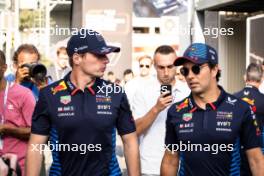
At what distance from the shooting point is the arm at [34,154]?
4.62 metres

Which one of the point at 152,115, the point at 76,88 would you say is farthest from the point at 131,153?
the point at 152,115

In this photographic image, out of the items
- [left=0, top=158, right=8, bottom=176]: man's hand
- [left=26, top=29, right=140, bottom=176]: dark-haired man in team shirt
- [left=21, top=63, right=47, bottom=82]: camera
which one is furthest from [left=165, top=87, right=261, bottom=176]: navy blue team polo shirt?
[left=21, top=63, right=47, bottom=82]: camera

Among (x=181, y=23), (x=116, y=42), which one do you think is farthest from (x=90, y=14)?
(x=181, y=23)

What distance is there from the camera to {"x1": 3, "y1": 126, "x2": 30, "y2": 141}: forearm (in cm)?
553

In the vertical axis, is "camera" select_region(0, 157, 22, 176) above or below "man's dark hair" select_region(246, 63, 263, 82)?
below

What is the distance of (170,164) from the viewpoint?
4.70m

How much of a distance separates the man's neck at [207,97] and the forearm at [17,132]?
1720mm

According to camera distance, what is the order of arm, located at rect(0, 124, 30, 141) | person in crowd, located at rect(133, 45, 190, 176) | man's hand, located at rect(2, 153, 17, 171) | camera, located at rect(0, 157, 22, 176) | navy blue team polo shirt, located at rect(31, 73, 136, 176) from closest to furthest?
1. navy blue team polo shirt, located at rect(31, 73, 136, 176)
2. camera, located at rect(0, 157, 22, 176)
3. man's hand, located at rect(2, 153, 17, 171)
4. arm, located at rect(0, 124, 30, 141)
5. person in crowd, located at rect(133, 45, 190, 176)

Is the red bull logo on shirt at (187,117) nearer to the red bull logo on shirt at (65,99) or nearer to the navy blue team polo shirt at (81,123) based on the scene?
the navy blue team polo shirt at (81,123)

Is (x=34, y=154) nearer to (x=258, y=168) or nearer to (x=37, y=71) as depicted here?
(x=258, y=168)

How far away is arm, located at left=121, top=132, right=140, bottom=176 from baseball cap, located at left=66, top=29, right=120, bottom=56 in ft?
2.07

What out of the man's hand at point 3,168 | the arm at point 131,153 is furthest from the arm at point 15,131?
the arm at point 131,153

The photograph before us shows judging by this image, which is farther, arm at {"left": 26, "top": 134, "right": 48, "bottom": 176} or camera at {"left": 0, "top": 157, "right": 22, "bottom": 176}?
camera at {"left": 0, "top": 157, "right": 22, "bottom": 176}

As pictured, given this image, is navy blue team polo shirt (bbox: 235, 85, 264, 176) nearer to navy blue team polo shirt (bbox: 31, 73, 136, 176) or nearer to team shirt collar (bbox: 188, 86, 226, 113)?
team shirt collar (bbox: 188, 86, 226, 113)
